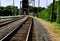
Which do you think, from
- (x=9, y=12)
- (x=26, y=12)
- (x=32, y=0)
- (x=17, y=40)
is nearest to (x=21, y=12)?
(x=26, y=12)

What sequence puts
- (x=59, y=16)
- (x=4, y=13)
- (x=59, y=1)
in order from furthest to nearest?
(x=4, y=13) → (x=59, y=1) → (x=59, y=16)

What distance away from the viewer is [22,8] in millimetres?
160000

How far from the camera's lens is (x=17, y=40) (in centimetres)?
1258

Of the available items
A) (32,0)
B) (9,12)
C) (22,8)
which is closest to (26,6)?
(22,8)

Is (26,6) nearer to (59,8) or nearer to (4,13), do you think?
(4,13)

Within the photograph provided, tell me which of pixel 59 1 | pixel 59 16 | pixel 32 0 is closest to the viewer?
pixel 59 16

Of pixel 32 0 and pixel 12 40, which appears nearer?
pixel 12 40

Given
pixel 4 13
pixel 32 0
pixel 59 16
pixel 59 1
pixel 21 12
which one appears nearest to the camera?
pixel 59 16

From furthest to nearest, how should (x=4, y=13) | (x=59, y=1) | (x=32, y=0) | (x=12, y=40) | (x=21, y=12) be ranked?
1. (x=21, y=12)
2. (x=32, y=0)
3. (x=4, y=13)
4. (x=59, y=1)
5. (x=12, y=40)

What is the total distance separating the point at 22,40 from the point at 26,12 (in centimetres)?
14328

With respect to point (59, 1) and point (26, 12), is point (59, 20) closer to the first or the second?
point (59, 1)

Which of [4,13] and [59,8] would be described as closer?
[59,8]

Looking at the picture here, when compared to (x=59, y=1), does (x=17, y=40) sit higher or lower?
lower

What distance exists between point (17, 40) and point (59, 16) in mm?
26546
